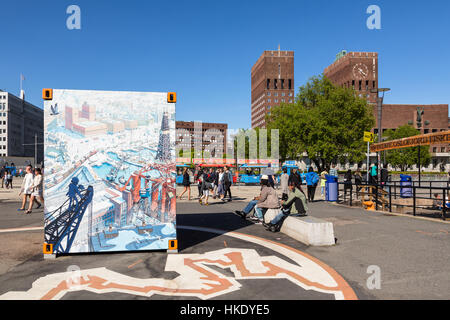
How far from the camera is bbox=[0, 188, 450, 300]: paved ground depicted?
439 centimetres

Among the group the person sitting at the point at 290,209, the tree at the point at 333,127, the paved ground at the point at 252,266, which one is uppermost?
the tree at the point at 333,127

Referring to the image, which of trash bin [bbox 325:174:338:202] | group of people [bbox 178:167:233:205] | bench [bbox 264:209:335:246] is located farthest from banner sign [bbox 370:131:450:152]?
group of people [bbox 178:167:233:205]

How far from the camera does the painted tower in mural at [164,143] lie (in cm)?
642

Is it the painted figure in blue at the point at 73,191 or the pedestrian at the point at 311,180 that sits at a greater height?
the painted figure in blue at the point at 73,191

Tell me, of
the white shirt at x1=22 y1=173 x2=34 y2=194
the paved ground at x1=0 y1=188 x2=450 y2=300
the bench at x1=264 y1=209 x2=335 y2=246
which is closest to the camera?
the paved ground at x1=0 y1=188 x2=450 y2=300

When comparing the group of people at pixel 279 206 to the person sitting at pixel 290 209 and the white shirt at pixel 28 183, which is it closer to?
the person sitting at pixel 290 209

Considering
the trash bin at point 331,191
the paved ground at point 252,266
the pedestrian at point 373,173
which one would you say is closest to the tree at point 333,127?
the pedestrian at point 373,173

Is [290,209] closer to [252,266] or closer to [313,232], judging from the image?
[313,232]

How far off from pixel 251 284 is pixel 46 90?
16.4 ft

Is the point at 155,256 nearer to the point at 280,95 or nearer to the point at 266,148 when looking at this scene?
the point at 266,148

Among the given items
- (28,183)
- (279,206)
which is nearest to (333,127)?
(279,206)

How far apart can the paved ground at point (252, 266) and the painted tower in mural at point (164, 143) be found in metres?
1.91

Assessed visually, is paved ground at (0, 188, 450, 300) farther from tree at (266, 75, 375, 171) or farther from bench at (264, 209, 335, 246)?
→ tree at (266, 75, 375, 171)

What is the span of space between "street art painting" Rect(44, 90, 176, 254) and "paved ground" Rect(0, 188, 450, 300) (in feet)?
1.29
